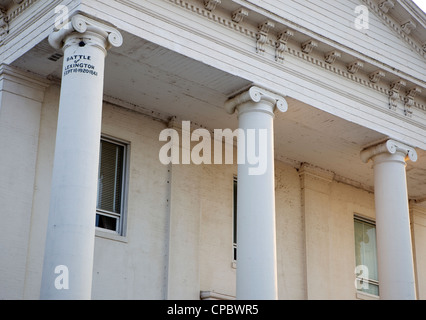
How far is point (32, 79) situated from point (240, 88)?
162 inches

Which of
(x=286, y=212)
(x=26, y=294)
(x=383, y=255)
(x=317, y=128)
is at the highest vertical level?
(x=317, y=128)

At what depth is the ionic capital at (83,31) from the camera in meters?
13.8

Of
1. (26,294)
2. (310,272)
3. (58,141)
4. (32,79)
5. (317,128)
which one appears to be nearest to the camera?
(58,141)

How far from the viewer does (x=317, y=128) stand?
60.6 ft

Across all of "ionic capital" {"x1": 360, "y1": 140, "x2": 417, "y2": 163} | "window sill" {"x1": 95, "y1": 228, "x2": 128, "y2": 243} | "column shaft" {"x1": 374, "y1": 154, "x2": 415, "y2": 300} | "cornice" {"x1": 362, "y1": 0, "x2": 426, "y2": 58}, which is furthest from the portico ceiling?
"window sill" {"x1": 95, "y1": 228, "x2": 128, "y2": 243}

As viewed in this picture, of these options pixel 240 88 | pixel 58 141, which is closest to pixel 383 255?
pixel 240 88

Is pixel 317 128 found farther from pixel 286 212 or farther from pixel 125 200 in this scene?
pixel 125 200

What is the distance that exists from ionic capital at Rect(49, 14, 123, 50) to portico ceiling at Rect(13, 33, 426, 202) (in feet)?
1.56

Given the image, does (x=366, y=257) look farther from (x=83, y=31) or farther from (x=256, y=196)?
(x=83, y=31)

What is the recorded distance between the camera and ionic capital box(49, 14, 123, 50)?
13.8 meters

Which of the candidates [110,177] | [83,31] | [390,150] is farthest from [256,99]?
[390,150]

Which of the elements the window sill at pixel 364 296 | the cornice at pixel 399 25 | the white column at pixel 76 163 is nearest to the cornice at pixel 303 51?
the cornice at pixel 399 25

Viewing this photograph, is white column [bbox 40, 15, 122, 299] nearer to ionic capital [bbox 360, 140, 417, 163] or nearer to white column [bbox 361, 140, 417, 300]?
ionic capital [bbox 360, 140, 417, 163]

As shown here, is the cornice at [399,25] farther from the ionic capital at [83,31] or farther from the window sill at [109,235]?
the window sill at [109,235]
